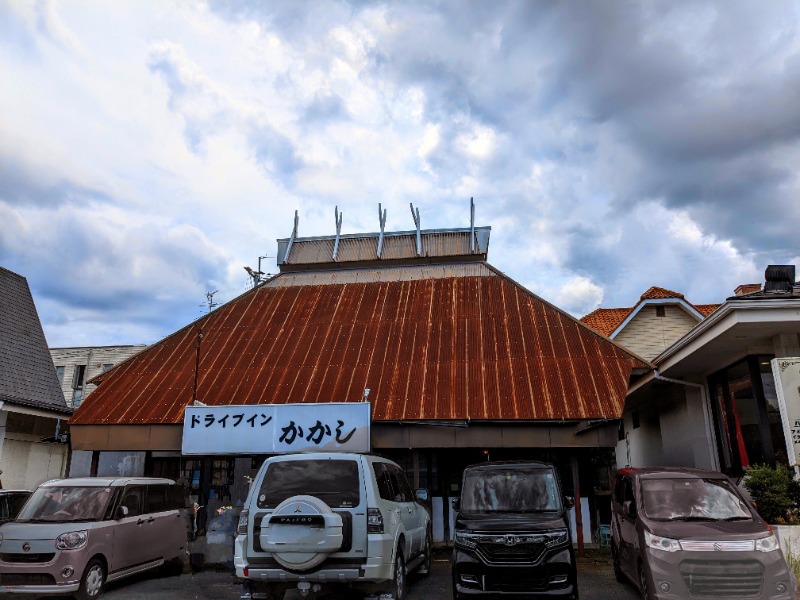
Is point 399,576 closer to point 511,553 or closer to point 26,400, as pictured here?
point 511,553

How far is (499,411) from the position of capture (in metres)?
13.1

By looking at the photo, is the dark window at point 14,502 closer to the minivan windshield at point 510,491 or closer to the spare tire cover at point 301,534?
the spare tire cover at point 301,534

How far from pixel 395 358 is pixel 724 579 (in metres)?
9.97

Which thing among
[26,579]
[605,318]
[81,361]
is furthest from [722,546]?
[81,361]

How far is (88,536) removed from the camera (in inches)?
347

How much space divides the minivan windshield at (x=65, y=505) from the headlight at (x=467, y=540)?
19.4 ft

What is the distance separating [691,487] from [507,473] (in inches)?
107

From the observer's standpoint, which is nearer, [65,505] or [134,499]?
[65,505]

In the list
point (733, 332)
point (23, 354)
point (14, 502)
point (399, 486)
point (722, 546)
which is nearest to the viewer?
point (722, 546)

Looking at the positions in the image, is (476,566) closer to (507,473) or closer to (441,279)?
(507,473)

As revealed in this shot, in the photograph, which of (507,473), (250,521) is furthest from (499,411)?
(250,521)

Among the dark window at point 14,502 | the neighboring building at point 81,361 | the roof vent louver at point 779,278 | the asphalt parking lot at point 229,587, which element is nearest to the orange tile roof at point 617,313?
the roof vent louver at point 779,278

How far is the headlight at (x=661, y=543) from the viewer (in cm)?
728

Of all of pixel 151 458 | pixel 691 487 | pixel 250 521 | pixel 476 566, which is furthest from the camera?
pixel 151 458
